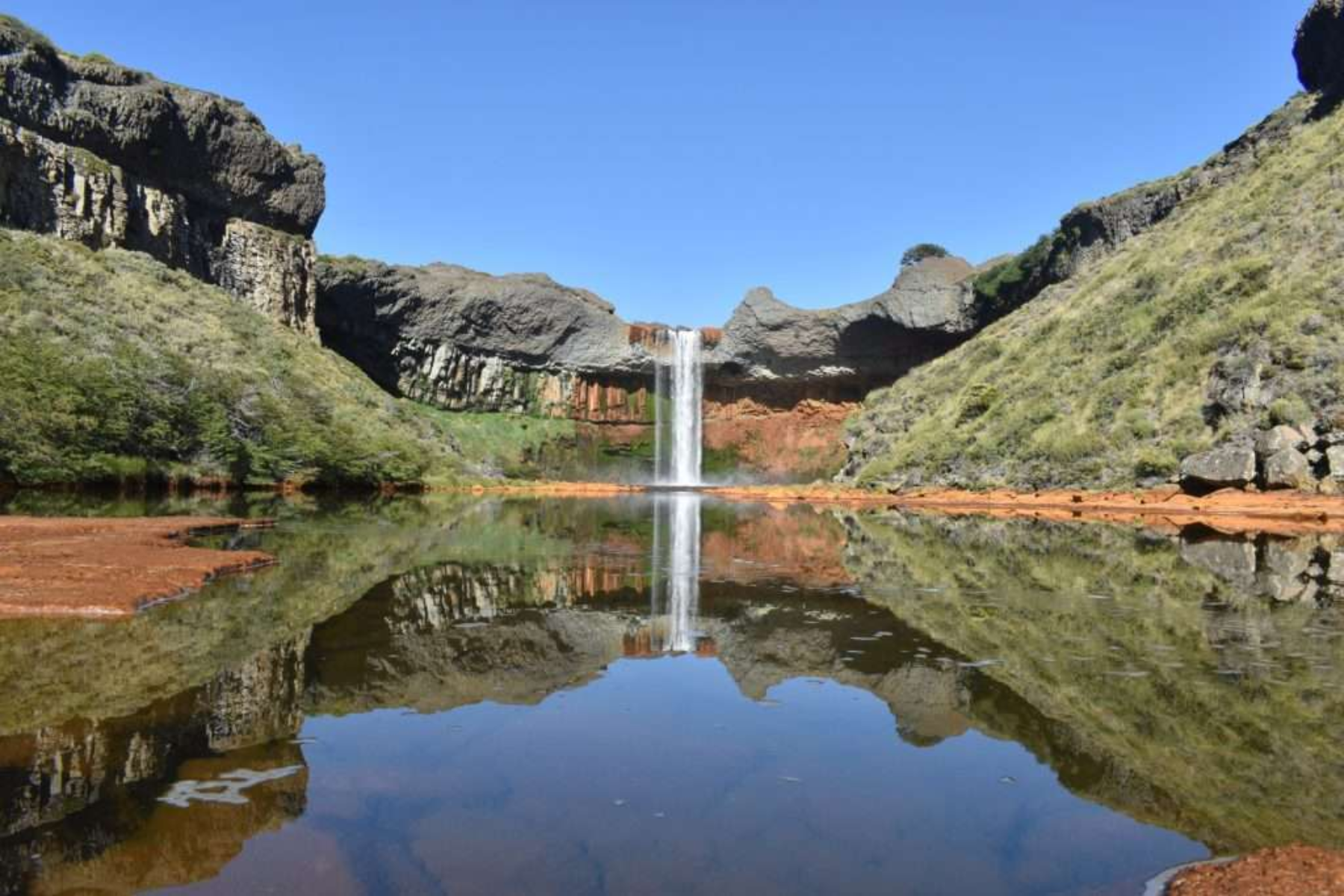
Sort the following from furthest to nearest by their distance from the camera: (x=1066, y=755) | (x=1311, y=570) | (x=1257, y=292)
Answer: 1. (x=1257, y=292)
2. (x=1311, y=570)
3. (x=1066, y=755)

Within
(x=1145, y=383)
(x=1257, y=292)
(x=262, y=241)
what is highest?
(x=262, y=241)

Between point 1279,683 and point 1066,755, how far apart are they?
301cm

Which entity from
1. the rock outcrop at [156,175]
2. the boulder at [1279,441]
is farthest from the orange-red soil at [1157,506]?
the rock outcrop at [156,175]

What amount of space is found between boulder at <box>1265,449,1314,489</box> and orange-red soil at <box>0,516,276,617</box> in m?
31.0

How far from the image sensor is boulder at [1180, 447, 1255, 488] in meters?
31.2

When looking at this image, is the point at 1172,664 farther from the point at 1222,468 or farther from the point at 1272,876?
the point at 1222,468

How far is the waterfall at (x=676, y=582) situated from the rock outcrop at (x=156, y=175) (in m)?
42.6

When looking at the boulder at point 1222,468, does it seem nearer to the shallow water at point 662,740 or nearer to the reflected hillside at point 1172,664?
the reflected hillside at point 1172,664

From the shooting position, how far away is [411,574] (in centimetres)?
1471

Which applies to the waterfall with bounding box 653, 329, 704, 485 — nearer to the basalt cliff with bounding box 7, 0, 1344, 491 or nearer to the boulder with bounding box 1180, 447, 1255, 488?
the basalt cliff with bounding box 7, 0, 1344, 491

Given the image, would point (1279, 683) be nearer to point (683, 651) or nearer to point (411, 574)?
point (683, 651)

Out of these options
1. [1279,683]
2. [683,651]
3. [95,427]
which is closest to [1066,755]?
[1279,683]

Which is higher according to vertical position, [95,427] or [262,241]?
[262,241]

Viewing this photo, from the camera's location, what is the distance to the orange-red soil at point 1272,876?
3.96 meters
